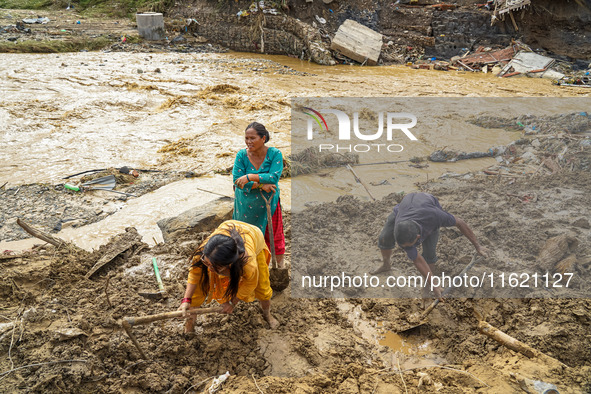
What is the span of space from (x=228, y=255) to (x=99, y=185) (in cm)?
404

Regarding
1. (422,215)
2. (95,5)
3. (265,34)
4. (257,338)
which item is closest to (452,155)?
(422,215)

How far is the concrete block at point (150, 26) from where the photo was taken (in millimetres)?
14781

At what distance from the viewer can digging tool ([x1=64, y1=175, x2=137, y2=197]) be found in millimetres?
5379

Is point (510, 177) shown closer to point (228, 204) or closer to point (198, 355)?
point (228, 204)

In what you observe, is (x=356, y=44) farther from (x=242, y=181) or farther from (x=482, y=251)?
(x=242, y=181)

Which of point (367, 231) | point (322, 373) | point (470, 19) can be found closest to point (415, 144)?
point (367, 231)

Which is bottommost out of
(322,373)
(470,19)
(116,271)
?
(322,373)

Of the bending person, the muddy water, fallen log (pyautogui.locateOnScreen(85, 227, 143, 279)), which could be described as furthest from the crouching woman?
the muddy water

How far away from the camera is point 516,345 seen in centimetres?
277

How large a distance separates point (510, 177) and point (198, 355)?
4.77 metres

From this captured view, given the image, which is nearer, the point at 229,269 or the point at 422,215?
the point at 229,269

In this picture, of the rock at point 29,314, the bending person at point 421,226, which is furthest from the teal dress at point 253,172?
the rock at point 29,314

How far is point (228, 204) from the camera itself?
175 inches

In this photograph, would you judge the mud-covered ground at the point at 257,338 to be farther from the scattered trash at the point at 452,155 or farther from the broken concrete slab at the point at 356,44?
the broken concrete slab at the point at 356,44
